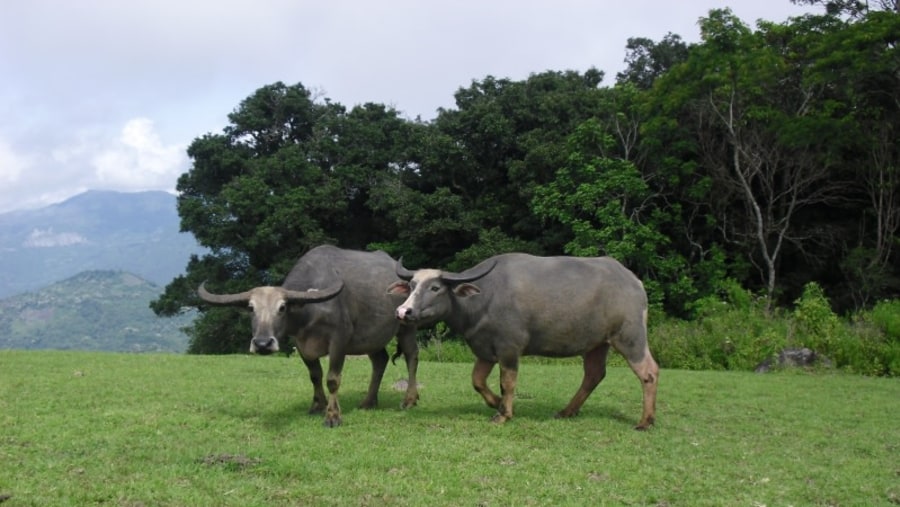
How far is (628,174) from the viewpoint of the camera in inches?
1139

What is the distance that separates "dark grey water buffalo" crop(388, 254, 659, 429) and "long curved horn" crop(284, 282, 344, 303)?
958 millimetres

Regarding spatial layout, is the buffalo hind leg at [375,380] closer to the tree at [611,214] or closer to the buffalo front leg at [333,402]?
the buffalo front leg at [333,402]

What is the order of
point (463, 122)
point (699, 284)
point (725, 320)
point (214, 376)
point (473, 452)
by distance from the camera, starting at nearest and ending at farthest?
point (473, 452) → point (214, 376) → point (725, 320) → point (699, 284) → point (463, 122)

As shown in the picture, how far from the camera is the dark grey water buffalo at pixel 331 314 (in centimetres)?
812

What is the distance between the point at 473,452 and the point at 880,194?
83.2 ft

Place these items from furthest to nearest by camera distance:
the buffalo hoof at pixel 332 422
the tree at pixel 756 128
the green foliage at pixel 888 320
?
the tree at pixel 756 128
the green foliage at pixel 888 320
the buffalo hoof at pixel 332 422

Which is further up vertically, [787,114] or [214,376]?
[787,114]

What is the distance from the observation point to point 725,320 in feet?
61.7

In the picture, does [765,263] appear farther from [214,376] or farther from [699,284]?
[214,376]

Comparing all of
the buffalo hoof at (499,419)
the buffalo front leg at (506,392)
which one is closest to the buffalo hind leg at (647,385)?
the buffalo front leg at (506,392)

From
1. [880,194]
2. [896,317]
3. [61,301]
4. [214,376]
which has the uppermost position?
[880,194]

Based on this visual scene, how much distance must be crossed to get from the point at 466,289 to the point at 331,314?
5.57 ft

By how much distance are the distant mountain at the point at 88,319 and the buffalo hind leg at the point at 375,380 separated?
129 m

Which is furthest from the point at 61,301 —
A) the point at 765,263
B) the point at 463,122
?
the point at 765,263
